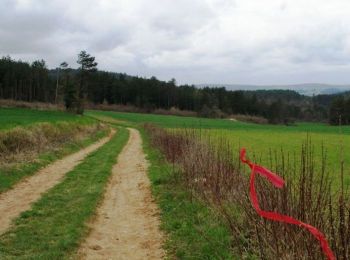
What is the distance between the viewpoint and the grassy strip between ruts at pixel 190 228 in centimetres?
743

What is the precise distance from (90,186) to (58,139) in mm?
16155

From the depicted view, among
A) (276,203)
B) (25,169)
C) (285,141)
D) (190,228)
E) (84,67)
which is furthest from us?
(84,67)

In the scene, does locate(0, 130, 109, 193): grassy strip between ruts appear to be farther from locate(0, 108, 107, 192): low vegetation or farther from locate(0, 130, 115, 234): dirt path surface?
locate(0, 130, 115, 234): dirt path surface

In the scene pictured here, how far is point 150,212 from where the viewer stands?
11.1m

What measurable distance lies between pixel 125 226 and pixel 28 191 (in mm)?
5006

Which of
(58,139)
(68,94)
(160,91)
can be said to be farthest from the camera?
(160,91)

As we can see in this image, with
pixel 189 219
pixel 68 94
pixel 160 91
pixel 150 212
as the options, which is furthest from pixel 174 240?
pixel 160 91

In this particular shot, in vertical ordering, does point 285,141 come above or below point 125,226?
below

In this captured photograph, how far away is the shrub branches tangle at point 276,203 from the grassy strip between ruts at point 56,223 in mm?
2661

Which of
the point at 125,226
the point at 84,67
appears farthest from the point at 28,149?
the point at 84,67

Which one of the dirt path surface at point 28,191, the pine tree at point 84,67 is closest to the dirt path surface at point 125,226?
the dirt path surface at point 28,191

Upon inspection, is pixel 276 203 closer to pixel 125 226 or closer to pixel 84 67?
pixel 125 226

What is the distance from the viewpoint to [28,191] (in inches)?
532

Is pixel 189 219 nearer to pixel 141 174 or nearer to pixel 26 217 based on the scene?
pixel 26 217
